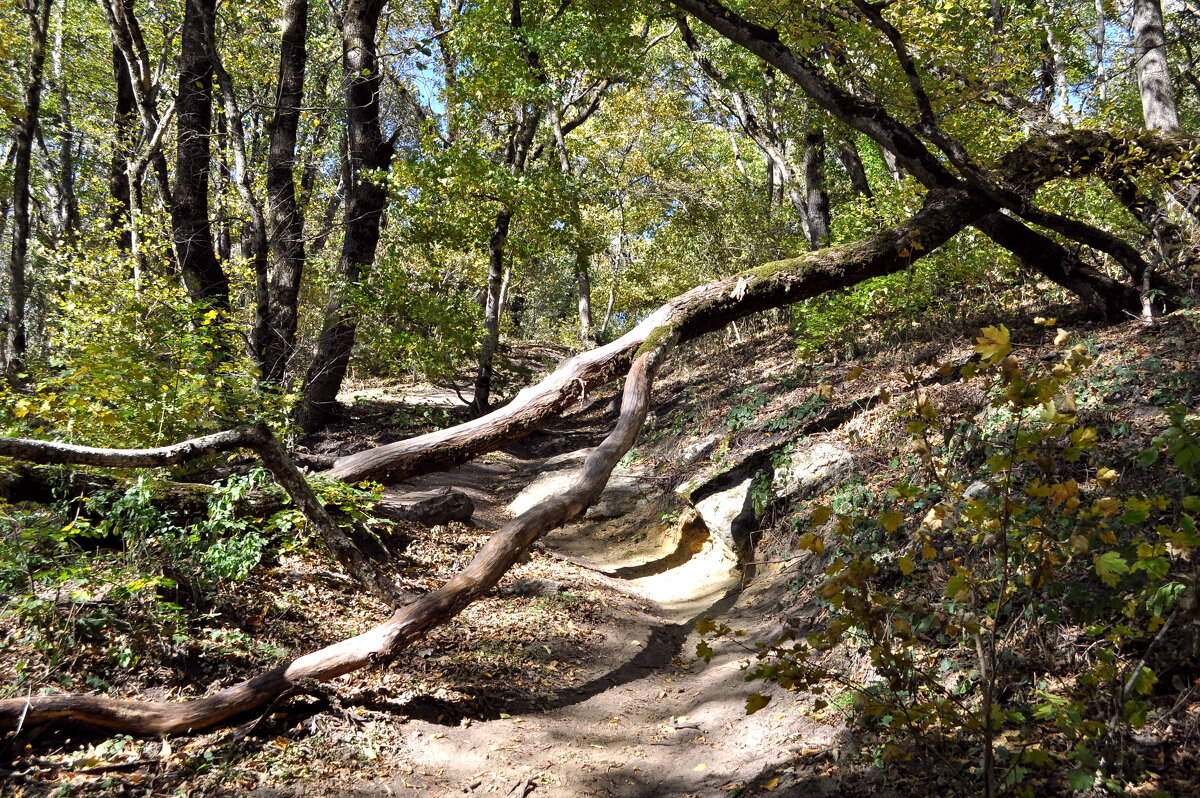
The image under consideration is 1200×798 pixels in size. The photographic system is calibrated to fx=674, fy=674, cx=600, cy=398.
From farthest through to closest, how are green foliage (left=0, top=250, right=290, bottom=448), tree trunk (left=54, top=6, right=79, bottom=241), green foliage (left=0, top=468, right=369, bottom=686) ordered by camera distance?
tree trunk (left=54, top=6, right=79, bottom=241)
green foliage (left=0, top=250, right=290, bottom=448)
green foliage (left=0, top=468, right=369, bottom=686)

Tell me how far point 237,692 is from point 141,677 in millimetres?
619

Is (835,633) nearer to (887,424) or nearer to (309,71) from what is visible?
(887,424)

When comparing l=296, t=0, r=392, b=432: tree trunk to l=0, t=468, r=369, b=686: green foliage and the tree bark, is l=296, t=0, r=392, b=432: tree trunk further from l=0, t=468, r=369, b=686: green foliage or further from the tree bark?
the tree bark

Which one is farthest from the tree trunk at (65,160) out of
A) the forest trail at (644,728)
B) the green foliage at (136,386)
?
the forest trail at (644,728)

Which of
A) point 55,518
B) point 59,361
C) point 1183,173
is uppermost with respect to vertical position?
point 1183,173

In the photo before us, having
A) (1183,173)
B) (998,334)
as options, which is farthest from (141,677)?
(1183,173)

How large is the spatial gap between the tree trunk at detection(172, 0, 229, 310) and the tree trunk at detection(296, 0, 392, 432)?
Result: 6.06 ft

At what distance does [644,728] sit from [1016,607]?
2.53 metres

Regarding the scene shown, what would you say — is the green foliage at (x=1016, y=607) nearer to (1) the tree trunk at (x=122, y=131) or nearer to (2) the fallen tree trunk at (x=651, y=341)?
(2) the fallen tree trunk at (x=651, y=341)

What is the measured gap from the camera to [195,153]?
948 cm

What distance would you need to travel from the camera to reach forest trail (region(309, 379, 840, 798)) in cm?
393

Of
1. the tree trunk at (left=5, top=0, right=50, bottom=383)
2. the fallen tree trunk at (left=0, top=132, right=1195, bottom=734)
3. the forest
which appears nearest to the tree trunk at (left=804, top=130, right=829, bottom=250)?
the forest

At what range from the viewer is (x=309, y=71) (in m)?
19.4

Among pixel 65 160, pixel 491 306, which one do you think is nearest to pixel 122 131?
pixel 491 306
